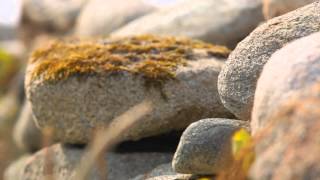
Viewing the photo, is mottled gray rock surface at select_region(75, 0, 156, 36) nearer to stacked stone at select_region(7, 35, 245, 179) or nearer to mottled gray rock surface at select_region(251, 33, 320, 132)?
stacked stone at select_region(7, 35, 245, 179)

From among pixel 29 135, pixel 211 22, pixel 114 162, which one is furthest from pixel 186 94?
pixel 29 135

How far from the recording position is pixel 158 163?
6.71 metres

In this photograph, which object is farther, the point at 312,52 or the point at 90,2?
the point at 90,2

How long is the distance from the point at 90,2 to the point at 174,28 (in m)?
5.90

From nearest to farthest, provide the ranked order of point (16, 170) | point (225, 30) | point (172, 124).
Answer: point (172, 124)
point (16, 170)
point (225, 30)

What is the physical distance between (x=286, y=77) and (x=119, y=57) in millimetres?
3438

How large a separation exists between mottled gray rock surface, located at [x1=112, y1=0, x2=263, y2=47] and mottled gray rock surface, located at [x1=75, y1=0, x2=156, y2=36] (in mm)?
2423

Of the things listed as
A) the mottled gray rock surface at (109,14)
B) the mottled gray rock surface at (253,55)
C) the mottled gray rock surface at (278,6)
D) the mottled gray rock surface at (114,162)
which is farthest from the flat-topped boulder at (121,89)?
the mottled gray rock surface at (109,14)

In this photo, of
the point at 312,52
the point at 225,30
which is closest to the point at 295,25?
the point at 312,52

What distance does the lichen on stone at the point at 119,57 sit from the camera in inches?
261

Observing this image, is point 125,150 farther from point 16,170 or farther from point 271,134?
point 271,134

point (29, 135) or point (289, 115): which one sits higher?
point (289, 115)

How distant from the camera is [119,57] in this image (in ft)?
22.4

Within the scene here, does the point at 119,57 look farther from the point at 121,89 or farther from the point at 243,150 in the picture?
the point at 243,150
